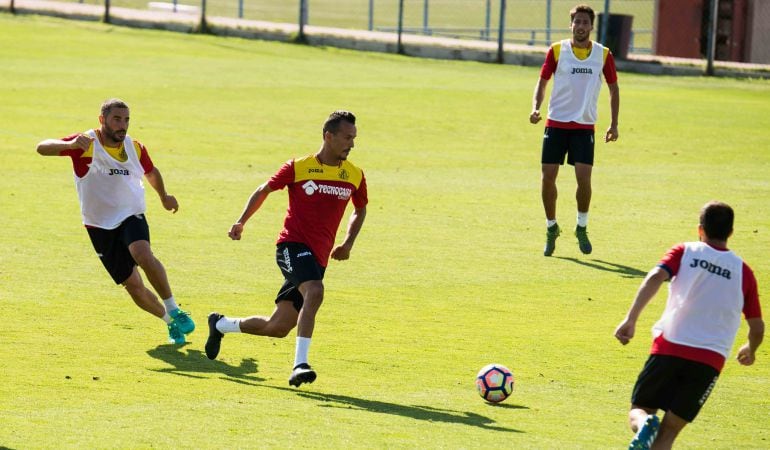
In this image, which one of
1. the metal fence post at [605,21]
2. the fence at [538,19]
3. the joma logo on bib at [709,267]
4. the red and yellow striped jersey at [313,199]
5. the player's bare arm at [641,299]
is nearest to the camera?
the player's bare arm at [641,299]

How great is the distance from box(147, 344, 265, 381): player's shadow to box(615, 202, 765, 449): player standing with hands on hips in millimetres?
3347

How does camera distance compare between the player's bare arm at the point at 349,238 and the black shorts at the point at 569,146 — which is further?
the black shorts at the point at 569,146

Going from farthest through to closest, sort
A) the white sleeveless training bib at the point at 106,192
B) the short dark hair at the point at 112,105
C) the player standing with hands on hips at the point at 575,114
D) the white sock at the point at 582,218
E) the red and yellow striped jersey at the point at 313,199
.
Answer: the white sock at the point at 582,218, the player standing with hands on hips at the point at 575,114, the white sleeveless training bib at the point at 106,192, the short dark hair at the point at 112,105, the red and yellow striped jersey at the point at 313,199

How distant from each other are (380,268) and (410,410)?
5451 mm

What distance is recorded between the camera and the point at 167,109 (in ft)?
89.2

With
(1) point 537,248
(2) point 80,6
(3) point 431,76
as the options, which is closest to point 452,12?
(2) point 80,6

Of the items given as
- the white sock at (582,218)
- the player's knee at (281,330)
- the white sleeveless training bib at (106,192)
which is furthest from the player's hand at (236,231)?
the white sock at (582,218)

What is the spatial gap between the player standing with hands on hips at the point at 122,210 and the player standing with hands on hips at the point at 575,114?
5784mm

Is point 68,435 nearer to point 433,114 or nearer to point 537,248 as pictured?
point 537,248

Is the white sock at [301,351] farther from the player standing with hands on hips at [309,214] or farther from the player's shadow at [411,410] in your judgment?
the player standing with hands on hips at [309,214]

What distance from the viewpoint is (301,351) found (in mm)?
9445

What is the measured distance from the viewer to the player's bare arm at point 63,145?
34.6 feet

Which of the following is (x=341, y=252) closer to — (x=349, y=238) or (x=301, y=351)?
(x=349, y=238)

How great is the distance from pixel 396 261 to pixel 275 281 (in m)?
1.69
